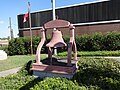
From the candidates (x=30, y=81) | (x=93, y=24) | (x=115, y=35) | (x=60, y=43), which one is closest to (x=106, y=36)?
(x=115, y=35)

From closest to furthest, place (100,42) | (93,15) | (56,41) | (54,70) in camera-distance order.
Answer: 1. (54,70)
2. (56,41)
3. (100,42)
4. (93,15)

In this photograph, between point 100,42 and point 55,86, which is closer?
point 55,86

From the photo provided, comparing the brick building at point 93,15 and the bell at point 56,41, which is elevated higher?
the brick building at point 93,15

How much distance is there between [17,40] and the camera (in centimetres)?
2111

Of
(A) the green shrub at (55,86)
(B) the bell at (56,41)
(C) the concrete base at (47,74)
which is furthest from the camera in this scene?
(B) the bell at (56,41)

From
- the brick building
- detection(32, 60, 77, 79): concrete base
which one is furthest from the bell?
the brick building

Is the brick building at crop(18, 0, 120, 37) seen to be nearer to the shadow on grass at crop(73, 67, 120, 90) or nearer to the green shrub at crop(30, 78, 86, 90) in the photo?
the shadow on grass at crop(73, 67, 120, 90)

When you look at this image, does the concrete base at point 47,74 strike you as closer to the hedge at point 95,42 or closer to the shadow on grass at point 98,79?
the shadow on grass at point 98,79

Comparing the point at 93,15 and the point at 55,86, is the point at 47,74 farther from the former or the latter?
the point at 93,15

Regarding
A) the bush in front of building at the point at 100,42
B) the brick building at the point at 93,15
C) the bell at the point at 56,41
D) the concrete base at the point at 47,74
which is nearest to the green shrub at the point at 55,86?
the concrete base at the point at 47,74

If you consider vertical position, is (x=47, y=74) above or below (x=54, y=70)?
below

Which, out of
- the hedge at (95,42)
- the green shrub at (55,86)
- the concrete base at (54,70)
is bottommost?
the green shrub at (55,86)

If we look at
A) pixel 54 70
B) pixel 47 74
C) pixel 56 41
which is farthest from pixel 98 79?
pixel 56 41

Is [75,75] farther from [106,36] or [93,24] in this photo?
[93,24]
